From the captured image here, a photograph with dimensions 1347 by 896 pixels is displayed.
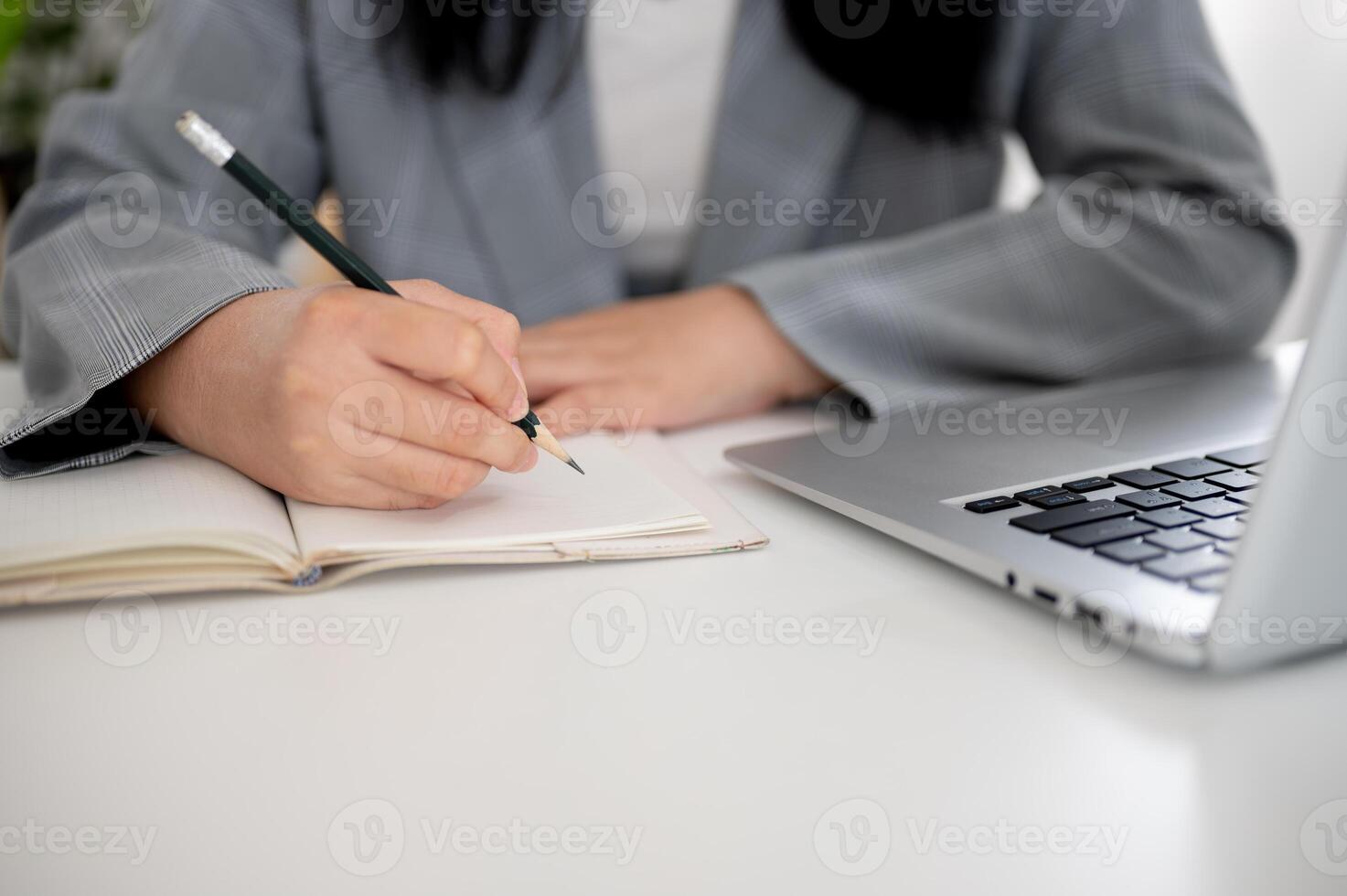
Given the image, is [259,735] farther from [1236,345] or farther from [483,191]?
[1236,345]

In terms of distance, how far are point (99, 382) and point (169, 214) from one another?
0.75 ft

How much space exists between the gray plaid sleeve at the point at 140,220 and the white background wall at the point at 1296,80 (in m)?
1.11

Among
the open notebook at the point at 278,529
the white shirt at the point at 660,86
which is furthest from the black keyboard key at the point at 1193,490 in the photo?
the white shirt at the point at 660,86

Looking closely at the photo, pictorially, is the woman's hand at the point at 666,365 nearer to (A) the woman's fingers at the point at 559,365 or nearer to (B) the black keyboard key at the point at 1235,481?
(A) the woman's fingers at the point at 559,365

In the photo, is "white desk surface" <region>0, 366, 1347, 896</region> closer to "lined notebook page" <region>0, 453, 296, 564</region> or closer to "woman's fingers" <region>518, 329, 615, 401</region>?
"lined notebook page" <region>0, 453, 296, 564</region>

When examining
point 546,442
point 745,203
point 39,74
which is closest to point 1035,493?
point 546,442

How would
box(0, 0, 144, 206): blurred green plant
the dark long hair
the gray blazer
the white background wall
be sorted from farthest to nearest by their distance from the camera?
box(0, 0, 144, 206): blurred green plant → the white background wall → the dark long hair → the gray blazer

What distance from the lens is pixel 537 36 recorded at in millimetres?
840

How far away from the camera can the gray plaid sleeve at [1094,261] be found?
67cm

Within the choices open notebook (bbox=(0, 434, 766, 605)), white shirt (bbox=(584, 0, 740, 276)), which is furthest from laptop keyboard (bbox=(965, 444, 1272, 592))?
white shirt (bbox=(584, 0, 740, 276))

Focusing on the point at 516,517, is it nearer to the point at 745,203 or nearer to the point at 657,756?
the point at 657,756

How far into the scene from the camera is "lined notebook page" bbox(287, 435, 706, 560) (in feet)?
1.42

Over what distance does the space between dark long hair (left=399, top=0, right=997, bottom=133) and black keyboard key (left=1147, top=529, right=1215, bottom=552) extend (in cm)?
56

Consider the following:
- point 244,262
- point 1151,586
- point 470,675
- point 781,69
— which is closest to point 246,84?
point 244,262
